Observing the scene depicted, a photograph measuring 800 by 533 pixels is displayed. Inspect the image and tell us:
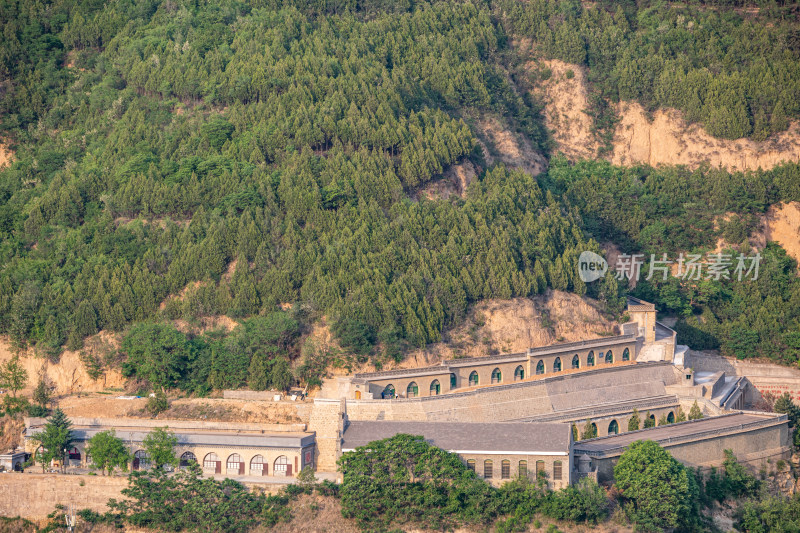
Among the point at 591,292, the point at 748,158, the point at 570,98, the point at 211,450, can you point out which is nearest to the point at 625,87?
the point at 570,98

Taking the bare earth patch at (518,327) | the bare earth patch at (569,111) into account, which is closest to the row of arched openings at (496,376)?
the bare earth patch at (518,327)

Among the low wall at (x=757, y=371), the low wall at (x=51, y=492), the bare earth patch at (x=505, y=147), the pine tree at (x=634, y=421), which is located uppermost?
the bare earth patch at (x=505, y=147)

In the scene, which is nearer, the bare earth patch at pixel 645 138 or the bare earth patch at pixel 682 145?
the bare earth patch at pixel 682 145

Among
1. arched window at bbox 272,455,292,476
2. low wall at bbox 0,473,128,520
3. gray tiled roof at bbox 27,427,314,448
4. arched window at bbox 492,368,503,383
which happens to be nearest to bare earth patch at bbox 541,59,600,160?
arched window at bbox 492,368,503,383

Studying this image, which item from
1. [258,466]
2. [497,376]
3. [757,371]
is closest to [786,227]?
[757,371]

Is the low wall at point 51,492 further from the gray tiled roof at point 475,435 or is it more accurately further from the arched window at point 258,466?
the gray tiled roof at point 475,435

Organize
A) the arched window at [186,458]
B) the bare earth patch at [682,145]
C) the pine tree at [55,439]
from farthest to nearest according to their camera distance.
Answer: the bare earth patch at [682,145] → the pine tree at [55,439] → the arched window at [186,458]

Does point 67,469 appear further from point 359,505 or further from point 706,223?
point 706,223
